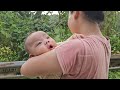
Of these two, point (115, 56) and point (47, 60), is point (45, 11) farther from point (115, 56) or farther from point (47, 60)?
point (115, 56)

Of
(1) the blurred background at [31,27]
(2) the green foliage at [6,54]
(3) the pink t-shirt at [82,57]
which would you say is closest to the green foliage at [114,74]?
(1) the blurred background at [31,27]

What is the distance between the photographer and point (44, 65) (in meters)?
0.84

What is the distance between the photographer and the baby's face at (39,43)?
0.91 metres

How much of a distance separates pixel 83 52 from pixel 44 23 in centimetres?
26

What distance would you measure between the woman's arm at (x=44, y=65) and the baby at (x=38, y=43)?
0.15ft

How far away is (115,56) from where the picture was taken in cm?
104

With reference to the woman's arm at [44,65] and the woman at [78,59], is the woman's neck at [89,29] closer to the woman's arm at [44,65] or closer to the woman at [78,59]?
the woman at [78,59]

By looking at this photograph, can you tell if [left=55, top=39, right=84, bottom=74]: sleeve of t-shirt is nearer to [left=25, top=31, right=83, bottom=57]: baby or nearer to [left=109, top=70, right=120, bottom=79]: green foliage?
[left=25, top=31, right=83, bottom=57]: baby

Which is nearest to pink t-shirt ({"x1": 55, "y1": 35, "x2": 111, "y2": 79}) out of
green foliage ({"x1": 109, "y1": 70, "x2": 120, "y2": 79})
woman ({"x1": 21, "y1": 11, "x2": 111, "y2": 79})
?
woman ({"x1": 21, "y1": 11, "x2": 111, "y2": 79})

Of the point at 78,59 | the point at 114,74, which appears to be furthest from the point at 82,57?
the point at 114,74

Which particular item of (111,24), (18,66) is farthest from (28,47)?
(111,24)

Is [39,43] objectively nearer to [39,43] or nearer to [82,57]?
[39,43]

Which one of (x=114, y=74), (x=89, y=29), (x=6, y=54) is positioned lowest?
(x=114, y=74)

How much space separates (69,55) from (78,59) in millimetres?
39
